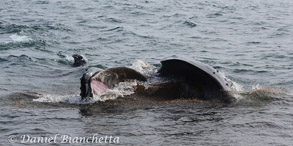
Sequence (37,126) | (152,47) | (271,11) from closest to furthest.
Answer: (37,126) < (152,47) < (271,11)

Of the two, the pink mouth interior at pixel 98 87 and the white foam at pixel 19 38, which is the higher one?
the pink mouth interior at pixel 98 87

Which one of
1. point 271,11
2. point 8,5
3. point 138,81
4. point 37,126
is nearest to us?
point 37,126

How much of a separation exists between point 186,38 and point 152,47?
7.02 feet

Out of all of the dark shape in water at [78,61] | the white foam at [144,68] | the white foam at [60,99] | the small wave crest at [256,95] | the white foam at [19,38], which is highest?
the white foam at [144,68]

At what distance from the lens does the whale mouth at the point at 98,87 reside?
715 centimetres

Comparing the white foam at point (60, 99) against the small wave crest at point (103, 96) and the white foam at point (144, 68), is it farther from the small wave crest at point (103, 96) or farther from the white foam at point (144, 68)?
the white foam at point (144, 68)

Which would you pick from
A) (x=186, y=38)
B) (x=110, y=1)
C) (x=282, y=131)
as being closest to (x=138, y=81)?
(x=282, y=131)

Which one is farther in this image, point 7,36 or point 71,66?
point 7,36

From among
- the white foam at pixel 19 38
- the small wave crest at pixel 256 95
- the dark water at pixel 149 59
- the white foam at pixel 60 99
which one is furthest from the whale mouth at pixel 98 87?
the white foam at pixel 19 38

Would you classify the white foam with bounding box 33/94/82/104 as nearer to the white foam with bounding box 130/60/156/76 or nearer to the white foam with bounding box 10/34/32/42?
the white foam with bounding box 130/60/156/76

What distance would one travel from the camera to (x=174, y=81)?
763 centimetres

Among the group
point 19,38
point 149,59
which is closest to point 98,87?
point 149,59

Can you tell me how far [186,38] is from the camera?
55.8 feet

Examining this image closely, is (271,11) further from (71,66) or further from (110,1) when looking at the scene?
(71,66)
